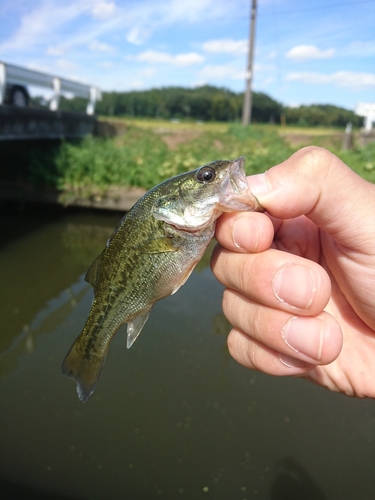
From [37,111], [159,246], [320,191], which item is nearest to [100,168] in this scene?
[37,111]

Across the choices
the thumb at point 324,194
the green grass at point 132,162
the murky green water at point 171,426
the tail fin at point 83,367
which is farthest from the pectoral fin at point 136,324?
the green grass at point 132,162

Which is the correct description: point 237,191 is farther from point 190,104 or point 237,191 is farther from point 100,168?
point 190,104

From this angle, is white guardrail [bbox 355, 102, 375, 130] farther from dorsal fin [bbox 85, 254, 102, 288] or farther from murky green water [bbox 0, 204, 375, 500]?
dorsal fin [bbox 85, 254, 102, 288]

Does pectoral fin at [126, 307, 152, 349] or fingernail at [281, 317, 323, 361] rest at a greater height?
fingernail at [281, 317, 323, 361]

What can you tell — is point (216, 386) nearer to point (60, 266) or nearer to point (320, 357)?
point (320, 357)

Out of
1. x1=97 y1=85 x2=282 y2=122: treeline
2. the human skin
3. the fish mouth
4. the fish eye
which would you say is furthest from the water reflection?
x1=97 y1=85 x2=282 y2=122: treeline
